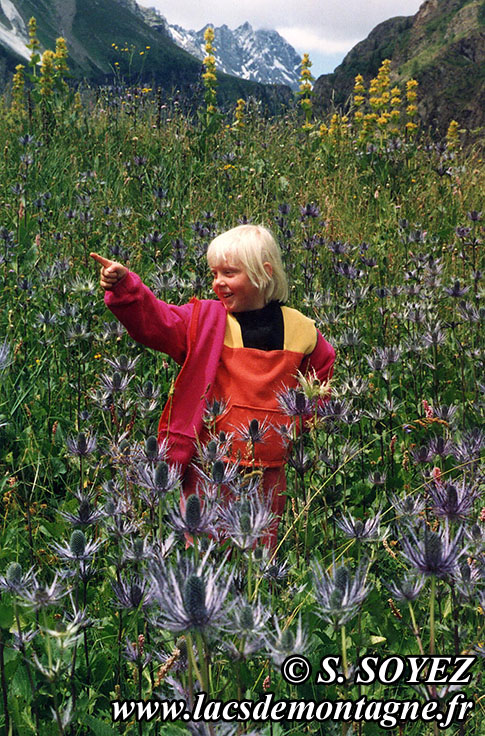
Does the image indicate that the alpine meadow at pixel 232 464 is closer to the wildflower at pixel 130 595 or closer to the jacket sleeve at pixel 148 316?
the wildflower at pixel 130 595

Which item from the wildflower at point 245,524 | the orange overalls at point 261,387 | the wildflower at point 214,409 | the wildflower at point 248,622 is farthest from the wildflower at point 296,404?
the wildflower at point 248,622

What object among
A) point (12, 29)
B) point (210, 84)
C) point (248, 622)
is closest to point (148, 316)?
point (248, 622)

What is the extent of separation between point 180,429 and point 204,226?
2.63 metres

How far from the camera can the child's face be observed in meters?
3.03

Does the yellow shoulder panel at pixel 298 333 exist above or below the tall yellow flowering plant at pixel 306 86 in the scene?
below

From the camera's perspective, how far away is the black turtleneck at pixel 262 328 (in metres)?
3.06

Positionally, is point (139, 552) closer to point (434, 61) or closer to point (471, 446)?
point (471, 446)

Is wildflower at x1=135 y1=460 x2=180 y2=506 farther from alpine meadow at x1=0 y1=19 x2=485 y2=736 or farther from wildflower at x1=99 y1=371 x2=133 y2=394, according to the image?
wildflower at x1=99 y1=371 x2=133 y2=394

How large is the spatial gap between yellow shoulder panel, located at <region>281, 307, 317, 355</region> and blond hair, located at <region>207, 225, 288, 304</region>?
14 cm

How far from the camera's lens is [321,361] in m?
3.20

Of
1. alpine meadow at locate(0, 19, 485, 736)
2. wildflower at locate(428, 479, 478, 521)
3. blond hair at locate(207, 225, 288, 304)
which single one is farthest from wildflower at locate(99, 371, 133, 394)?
wildflower at locate(428, 479, 478, 521)

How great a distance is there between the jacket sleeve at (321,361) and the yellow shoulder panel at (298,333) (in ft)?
0.20

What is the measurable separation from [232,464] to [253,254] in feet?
3.37

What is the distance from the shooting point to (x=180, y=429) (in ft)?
9.53
